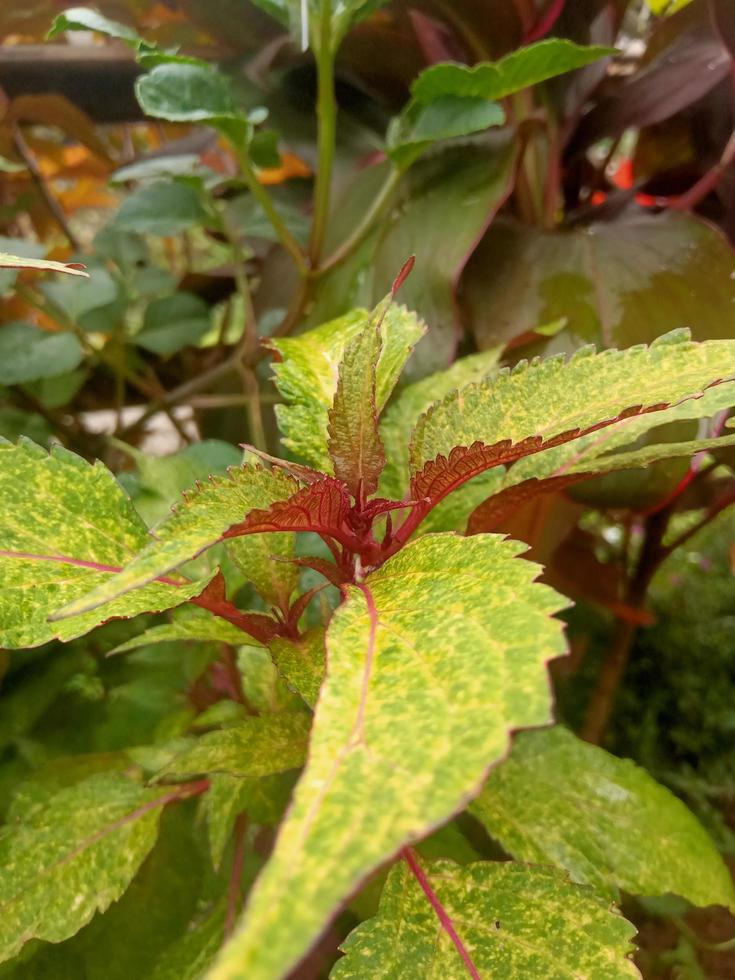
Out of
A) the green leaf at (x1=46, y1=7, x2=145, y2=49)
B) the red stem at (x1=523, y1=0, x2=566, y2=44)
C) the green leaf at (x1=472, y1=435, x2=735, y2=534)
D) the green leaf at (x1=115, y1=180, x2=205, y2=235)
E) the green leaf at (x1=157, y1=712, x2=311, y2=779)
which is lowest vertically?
the green leaf at (x1=157, y1=712, x2=311, y2=779)

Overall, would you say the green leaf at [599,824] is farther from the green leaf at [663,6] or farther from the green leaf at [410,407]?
the green leaf at [663,6]

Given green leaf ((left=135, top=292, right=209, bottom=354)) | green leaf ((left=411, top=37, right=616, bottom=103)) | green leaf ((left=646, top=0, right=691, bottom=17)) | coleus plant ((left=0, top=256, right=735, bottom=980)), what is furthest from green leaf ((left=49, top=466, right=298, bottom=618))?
green leaf ((left=646, top=0, right=691, bottom=17))

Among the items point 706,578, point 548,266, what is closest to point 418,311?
point 548,266

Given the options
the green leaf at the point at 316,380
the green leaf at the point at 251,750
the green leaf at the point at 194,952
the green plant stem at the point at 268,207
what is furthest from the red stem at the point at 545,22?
the green leaf at the point at 194,952

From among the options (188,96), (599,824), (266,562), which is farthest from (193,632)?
(188,96)

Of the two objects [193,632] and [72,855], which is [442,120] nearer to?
[193,632]

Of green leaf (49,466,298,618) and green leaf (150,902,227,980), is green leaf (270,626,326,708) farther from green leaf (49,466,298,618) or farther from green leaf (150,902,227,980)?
green leaf (150,902,227,980)

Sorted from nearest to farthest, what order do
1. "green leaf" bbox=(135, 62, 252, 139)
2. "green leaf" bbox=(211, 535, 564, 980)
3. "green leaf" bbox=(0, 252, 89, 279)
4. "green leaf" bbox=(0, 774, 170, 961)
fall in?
"green leaf" bbox=(211, 535, 564, 980)
"green leaf" bbox=(0, 252, 89, 279)
"green leaf" bbox=(0, 774, 170, 961)
"green leaf" bbox=(135, 62, 252, 139)
